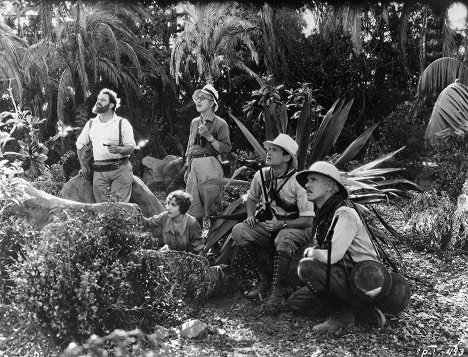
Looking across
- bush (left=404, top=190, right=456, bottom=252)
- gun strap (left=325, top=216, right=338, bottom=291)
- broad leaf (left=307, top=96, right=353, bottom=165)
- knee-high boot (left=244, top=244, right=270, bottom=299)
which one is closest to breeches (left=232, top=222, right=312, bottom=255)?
knee-high boot (left=244, top=244, right=270, bottom=299)

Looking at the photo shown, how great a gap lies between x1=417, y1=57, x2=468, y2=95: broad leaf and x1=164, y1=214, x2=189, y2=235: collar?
7437 mm

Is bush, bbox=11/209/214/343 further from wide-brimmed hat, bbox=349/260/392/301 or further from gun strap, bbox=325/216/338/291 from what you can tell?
wide-brimmed hat, bbox=349/260/392/301

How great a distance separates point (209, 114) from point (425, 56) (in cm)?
866

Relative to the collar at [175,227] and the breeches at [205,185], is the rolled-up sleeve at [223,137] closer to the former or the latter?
the breeches at [205,185]

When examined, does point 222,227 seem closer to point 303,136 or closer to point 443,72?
point 303,136

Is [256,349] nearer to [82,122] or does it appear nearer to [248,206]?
[248,206]

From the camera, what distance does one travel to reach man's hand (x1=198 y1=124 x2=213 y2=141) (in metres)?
5.84

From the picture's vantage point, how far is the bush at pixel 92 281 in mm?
3359

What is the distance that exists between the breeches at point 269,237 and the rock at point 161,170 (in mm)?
6839

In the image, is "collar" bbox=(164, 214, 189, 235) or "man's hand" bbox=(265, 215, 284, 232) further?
"collar" bbox=(164, 214, 189, 235)

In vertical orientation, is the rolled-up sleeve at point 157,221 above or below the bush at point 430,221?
above

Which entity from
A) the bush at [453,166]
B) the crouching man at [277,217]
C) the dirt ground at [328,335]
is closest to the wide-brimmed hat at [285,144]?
the crouching man at [277,217]

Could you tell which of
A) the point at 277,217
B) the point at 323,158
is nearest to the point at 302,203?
the point at 277,217

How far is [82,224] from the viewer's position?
12.2 feet
